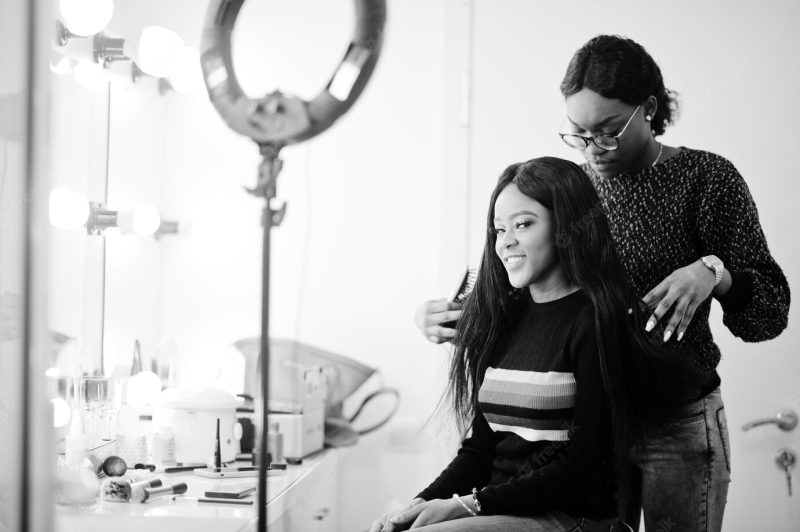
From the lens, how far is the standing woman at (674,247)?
118cm

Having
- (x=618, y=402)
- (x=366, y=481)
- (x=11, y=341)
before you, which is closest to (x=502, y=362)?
(x=618, y=402)

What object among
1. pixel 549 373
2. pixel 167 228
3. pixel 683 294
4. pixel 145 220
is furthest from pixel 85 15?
pixel 683 294

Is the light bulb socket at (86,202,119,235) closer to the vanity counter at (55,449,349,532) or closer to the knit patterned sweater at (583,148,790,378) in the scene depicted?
the vanity counter at (55,449,349,532)

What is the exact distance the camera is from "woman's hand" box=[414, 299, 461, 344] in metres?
1.33

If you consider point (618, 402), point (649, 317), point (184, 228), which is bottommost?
point (618, 402)

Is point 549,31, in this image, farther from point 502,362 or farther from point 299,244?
point 502,362

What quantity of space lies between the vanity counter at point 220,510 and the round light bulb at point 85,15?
88 cm

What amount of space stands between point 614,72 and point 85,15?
0.99m

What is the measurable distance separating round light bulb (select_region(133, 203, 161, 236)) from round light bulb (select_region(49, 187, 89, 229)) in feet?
0.47

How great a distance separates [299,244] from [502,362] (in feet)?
3.13

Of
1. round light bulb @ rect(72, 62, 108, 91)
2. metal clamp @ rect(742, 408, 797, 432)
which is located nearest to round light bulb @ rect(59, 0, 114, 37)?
round light bulb @ rect(72, 62, 108, 91)

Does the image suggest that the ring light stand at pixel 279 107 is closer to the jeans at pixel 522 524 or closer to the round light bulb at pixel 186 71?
the jeans at pixel 522 524

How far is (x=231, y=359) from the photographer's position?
206 cm

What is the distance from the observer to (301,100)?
0.54 metres
